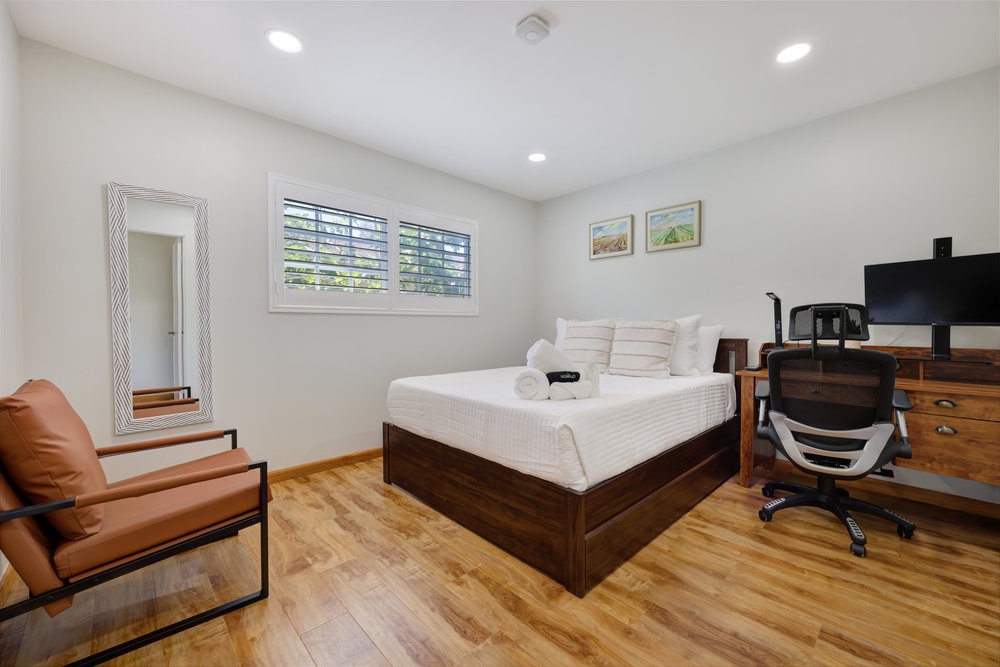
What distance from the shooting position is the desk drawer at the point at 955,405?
76.2 inches

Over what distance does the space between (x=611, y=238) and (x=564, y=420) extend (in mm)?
2884

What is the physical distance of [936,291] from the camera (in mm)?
2320

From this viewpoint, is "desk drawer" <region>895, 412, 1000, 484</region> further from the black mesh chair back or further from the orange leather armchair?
the orange leather armchair

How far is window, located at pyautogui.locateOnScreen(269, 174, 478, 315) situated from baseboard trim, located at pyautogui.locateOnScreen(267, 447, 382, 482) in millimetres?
1170

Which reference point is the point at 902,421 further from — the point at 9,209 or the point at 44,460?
the point at 9,209

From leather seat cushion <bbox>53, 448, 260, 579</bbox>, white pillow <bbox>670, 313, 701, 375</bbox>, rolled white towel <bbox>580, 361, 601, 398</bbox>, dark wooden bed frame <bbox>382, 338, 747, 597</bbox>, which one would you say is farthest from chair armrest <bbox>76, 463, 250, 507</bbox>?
white pillow <bbox>670, 313, 701, 375</bbox>

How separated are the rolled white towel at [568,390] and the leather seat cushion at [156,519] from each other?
140 centimetres

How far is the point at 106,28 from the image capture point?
2.03 meters

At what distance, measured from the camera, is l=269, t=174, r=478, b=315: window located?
9.72 ft

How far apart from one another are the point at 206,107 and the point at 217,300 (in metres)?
1.27

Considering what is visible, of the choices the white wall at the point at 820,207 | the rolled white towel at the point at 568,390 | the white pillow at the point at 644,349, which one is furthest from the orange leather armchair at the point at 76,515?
the white wall at the point at 820,207

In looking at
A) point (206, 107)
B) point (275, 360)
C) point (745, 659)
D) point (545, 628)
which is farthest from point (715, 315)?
point (206, 107)

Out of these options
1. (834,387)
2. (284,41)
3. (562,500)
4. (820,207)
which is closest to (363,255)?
(284,41)

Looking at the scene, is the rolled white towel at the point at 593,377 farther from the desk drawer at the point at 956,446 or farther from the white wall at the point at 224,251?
the white wall at the point at 224,251
